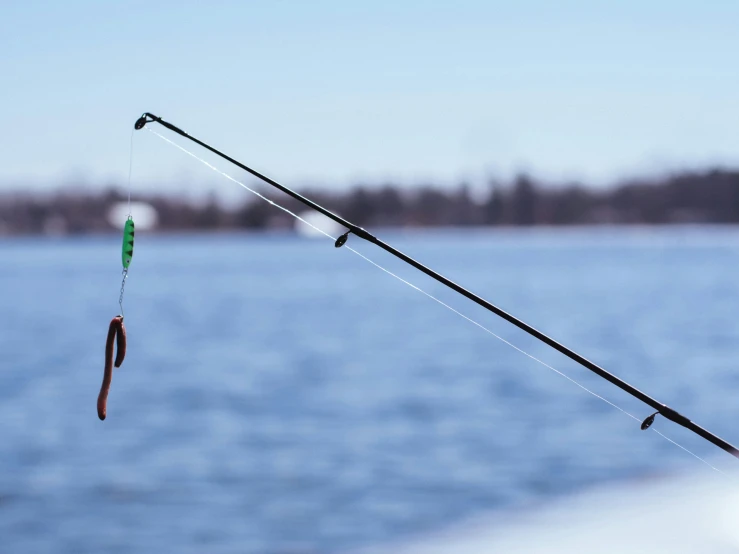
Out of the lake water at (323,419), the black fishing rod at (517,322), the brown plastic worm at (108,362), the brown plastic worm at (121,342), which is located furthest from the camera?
the lake water at (323,419)

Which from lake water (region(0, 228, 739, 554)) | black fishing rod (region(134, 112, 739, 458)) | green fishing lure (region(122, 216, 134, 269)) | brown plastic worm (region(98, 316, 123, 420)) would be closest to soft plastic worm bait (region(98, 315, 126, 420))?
brown plastic worm (region(98, 316, 123, 420))

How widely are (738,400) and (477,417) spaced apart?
5.33 metres

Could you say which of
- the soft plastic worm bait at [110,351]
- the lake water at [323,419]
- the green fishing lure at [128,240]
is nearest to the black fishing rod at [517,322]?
the green fishing lure at [128,240]

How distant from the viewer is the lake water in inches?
439

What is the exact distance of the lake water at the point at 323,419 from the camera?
11.1 meters

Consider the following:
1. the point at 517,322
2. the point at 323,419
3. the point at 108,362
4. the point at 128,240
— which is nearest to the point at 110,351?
the point at 108,362

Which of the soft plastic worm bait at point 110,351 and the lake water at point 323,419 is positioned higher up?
the lake water at point 323,419

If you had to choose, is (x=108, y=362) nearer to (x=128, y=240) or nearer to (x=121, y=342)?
(x=121, y=342)

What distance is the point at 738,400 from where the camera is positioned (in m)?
19.3

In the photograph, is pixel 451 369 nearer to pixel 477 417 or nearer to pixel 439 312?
pixel 477 417

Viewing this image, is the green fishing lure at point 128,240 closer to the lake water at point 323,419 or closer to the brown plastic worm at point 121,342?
the brown plastic worm at point 121,342

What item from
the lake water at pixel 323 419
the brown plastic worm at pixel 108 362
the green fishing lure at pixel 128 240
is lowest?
the brown plastic worm at pixel 108 362

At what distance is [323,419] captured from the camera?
56.6ft

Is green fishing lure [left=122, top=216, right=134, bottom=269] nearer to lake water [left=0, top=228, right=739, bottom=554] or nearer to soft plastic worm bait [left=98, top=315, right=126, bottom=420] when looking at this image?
soft plastic worm bait [left=98, top=315, right=126, bottom=420]
